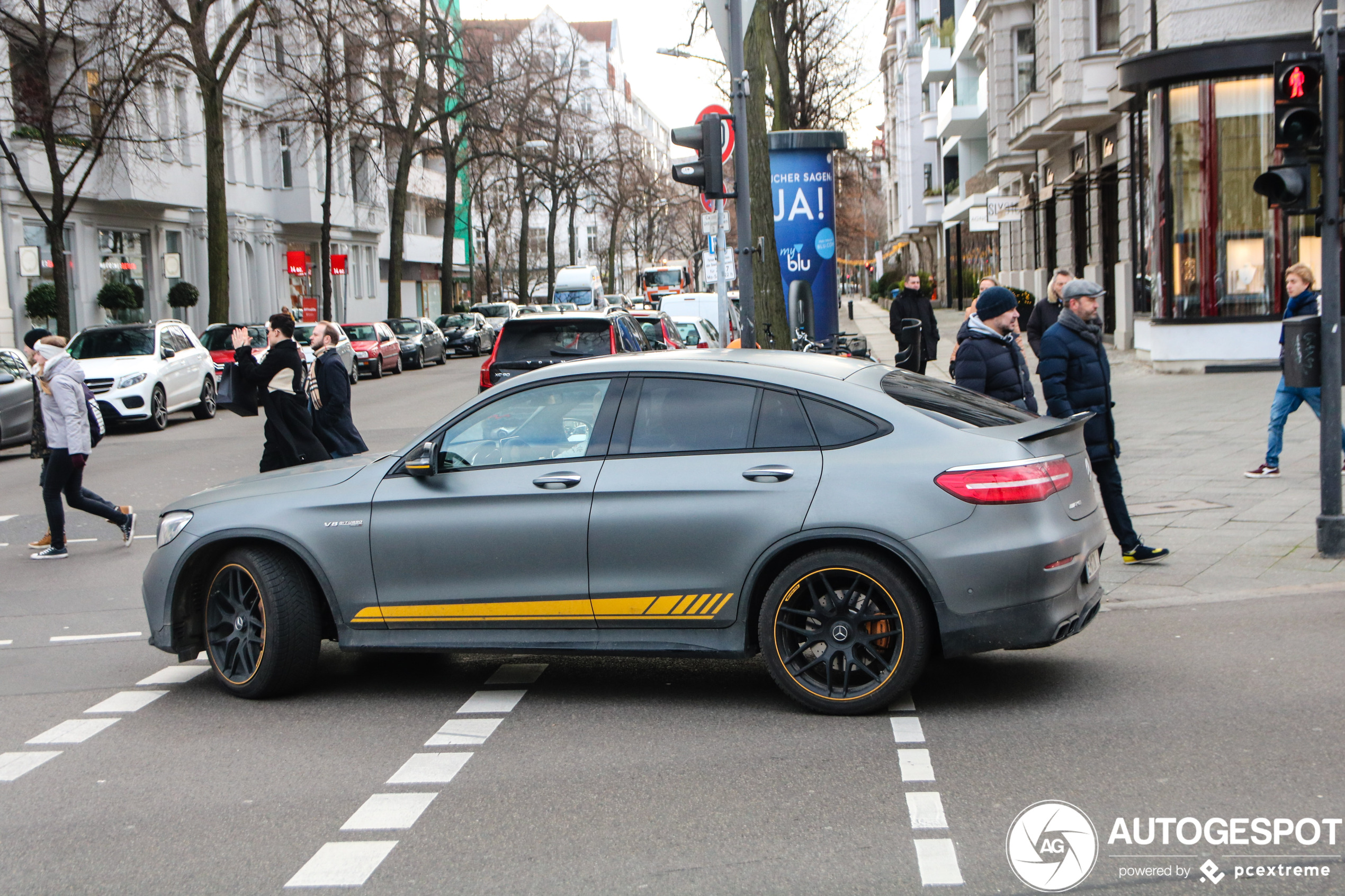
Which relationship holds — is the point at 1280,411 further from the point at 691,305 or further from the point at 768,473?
the point at 691,305

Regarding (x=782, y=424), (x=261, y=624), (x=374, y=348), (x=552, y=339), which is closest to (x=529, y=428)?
(x=782, y=424)

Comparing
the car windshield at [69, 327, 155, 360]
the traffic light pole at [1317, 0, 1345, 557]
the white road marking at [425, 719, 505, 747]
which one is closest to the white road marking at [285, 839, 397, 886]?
the white road marking at [425, 719, 505, 747]

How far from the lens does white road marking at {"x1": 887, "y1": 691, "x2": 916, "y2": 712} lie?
576cm

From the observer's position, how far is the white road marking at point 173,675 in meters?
6.82

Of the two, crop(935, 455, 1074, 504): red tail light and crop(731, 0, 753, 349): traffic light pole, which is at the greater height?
crop(731, 0, 753, 349): traffic light pole

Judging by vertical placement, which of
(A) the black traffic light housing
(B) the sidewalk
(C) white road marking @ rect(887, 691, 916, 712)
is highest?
(A) the black traffic light housing

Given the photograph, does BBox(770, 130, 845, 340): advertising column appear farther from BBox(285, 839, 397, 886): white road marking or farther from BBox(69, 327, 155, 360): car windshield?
BBox(285, 839, 397, 886): white road marking

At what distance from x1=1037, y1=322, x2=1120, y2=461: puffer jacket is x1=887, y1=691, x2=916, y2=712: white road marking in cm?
308

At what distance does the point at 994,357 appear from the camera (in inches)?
331

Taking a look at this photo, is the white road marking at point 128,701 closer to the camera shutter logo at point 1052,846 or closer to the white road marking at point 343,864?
the white road marking at point 343,864

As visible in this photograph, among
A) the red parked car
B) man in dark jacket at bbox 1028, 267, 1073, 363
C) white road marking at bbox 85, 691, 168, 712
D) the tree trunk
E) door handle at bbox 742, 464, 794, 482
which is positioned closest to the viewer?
door handle at bbox 742, 464, 794, 482

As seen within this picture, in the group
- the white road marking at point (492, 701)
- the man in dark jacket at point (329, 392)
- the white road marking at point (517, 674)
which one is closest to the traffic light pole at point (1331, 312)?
the white road marking at point (517, 674)

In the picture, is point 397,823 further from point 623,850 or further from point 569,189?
point 569,189

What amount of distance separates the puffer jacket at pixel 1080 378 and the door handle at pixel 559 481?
12.2 feet
